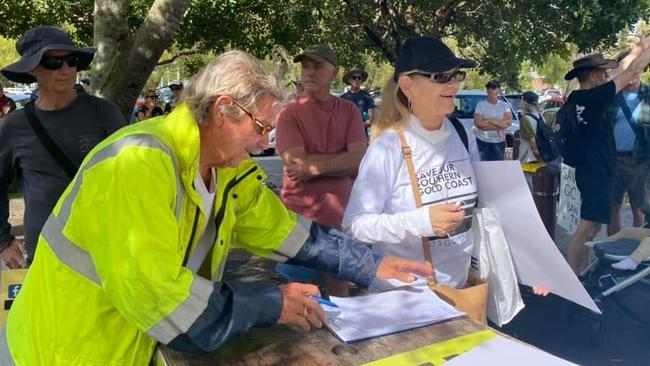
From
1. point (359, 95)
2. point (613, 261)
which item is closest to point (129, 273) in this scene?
point (613, 261)

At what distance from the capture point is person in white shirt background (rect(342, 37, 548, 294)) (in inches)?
87.4

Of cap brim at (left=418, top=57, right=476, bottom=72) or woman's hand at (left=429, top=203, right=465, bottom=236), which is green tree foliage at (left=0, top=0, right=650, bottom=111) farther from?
woman's hand at (left=429, top=203, right=465, bottom=236)

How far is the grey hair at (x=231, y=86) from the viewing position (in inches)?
62.1

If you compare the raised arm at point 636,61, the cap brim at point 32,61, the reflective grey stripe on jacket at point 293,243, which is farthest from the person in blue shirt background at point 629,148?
the cap brim at point 32,61

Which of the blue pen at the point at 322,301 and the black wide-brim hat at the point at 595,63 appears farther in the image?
the black wide-brim hat at the point at 595,63

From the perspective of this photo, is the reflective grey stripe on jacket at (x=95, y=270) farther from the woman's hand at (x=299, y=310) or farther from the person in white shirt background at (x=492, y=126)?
the person in white shirt background at (x=492, y=126)

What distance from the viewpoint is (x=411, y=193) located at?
2223 mm

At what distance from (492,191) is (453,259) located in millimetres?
297

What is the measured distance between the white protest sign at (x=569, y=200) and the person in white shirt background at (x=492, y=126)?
4.98 m

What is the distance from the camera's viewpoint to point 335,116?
347 centimetres

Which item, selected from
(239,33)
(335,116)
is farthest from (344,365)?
(239,33)

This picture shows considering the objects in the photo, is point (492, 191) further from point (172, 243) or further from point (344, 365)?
point (172, 243)

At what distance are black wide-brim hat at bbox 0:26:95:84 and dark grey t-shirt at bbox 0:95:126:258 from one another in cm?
22

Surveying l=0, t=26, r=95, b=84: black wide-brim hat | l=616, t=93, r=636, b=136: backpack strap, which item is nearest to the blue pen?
l=0, t=26, r=95, b=84: black wide-brim hat
